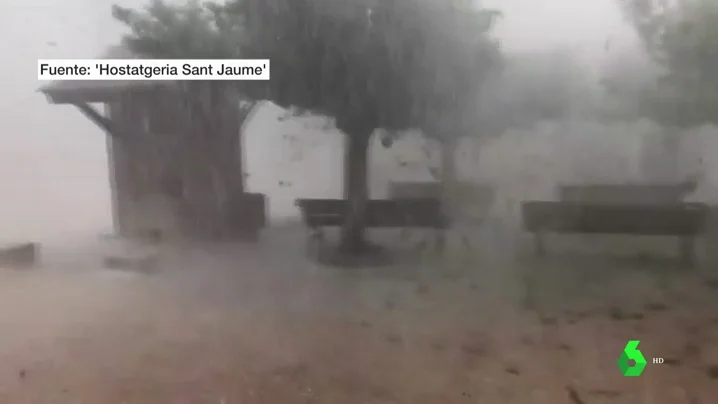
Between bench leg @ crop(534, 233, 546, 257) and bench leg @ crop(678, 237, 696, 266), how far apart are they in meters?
0.14

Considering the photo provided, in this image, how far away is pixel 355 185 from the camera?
518 mm

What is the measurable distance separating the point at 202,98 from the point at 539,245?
36 cm

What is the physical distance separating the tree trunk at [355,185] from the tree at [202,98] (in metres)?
0.10

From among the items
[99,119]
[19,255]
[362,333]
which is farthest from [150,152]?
[362,333]

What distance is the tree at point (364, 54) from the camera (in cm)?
50

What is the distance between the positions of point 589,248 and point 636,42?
206 mm

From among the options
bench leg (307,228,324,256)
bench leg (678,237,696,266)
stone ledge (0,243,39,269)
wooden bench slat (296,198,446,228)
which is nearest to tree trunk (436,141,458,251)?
wooden bench slat (296,198,446,228)

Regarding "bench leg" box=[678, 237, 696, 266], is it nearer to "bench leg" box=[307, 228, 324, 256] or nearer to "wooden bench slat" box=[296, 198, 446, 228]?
"wooden bench slat" box=[296, 198, 446, 228]

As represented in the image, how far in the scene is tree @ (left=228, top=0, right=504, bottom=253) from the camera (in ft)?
1.63

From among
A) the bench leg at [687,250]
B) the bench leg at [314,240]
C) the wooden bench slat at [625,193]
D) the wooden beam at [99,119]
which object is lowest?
the bench leg at [687,250]

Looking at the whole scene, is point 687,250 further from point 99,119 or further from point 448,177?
point 99,119

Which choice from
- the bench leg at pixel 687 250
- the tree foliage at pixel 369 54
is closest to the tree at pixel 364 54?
the tree foliage at pixel 369 54

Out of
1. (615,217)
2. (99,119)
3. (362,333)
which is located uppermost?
(99,119)

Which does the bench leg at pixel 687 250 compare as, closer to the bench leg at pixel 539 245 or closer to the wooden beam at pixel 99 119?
the bench leg at pixel 539 245
